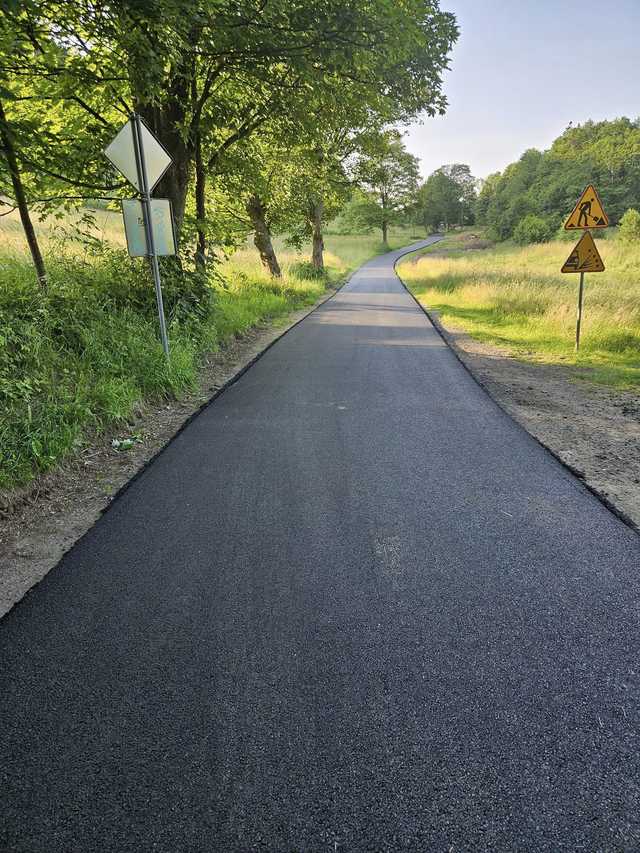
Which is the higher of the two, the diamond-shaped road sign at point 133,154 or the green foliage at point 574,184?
the green foliage at point 574,184

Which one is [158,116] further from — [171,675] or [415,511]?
[171,675]

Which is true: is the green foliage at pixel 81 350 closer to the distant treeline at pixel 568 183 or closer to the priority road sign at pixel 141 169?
the priority road sign at pixel 141 169

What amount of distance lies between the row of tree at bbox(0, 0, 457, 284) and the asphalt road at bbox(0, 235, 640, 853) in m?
4.93

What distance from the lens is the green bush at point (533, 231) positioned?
50884 mm

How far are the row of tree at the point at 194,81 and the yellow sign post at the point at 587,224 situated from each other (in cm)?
380

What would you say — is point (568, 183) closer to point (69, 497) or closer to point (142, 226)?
point (142, 226)

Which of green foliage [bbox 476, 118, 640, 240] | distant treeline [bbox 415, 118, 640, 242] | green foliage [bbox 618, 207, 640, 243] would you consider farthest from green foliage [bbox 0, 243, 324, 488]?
green foliage [bbox 476, 118, 640, 240]

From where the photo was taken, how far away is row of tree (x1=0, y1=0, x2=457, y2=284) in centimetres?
628

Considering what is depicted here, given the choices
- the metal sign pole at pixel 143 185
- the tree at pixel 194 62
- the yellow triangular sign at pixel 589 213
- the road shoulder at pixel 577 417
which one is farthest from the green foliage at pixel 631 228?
the metal sign pole at pixel 143 185

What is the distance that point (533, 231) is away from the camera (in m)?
51.6

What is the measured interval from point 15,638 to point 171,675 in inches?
36.5

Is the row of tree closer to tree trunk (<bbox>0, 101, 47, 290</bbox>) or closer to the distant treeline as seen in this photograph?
tree trunk (<bbox>0, 101, 47, 290</bbox>)

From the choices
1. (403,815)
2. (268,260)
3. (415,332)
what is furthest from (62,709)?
(268,260)

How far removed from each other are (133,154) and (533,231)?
179 ft
